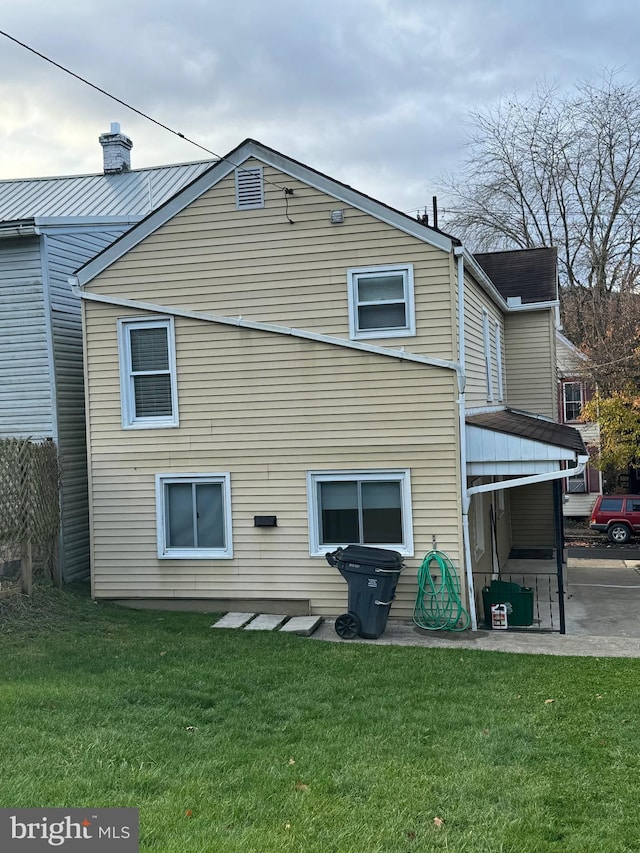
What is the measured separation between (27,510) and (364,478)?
4988 mm

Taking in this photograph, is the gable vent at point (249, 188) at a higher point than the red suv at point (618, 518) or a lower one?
higher

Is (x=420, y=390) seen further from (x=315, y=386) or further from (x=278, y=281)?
(x=278, y=281)

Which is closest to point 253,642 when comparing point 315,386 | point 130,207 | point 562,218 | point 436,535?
point 436,535

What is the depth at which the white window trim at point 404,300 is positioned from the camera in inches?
436

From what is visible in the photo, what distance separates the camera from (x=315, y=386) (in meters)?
11.5

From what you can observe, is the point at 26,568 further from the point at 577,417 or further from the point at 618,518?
the point at 577,417

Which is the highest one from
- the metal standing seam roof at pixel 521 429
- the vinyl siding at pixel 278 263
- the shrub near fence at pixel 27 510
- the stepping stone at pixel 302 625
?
the vinyl siding at pixel 278 263

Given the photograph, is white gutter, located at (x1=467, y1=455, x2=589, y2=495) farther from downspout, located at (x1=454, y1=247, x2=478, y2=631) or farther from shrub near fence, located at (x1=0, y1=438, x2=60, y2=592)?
shrub near fence, located at (x1=0, y1=438, x2=60, y2=592)

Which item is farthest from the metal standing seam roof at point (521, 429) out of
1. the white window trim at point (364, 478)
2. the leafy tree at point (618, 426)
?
the leafy tree at point (618, 426)

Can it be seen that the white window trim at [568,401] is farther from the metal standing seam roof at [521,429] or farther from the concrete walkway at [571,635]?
the concrete walkway at [571,635]

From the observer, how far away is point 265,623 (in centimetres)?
1094

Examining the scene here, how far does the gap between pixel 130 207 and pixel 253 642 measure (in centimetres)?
935

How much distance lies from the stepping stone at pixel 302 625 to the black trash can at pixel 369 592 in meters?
0.43

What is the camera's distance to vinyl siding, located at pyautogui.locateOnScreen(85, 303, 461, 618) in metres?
11.1
